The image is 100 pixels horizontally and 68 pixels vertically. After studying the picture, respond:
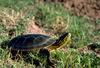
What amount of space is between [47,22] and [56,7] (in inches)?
50.2

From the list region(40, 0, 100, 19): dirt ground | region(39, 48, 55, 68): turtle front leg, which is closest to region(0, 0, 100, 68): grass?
region(39, 48, 55, 68): turtle front leg

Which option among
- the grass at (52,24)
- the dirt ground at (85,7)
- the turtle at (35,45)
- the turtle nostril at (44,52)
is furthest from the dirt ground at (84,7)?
the turtle nostril at (44,52)

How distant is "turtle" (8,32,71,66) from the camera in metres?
5.93

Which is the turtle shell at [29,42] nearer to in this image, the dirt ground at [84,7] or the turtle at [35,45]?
the turtle at [35,45]

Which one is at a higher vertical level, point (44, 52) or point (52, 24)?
point (44, 52)

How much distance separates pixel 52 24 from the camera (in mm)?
7934

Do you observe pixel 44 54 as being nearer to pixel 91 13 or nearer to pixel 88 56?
pixel 88 56

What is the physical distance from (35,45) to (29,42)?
0.46ft

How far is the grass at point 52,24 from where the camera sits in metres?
5.82

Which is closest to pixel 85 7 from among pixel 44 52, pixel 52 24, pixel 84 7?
pixel 84 7

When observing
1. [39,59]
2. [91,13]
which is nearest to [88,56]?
[39,59]

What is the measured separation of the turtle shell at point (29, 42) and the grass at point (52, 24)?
0.19m

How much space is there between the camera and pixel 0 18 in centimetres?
741

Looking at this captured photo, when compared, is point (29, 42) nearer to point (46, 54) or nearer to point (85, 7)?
point (46, 54)
